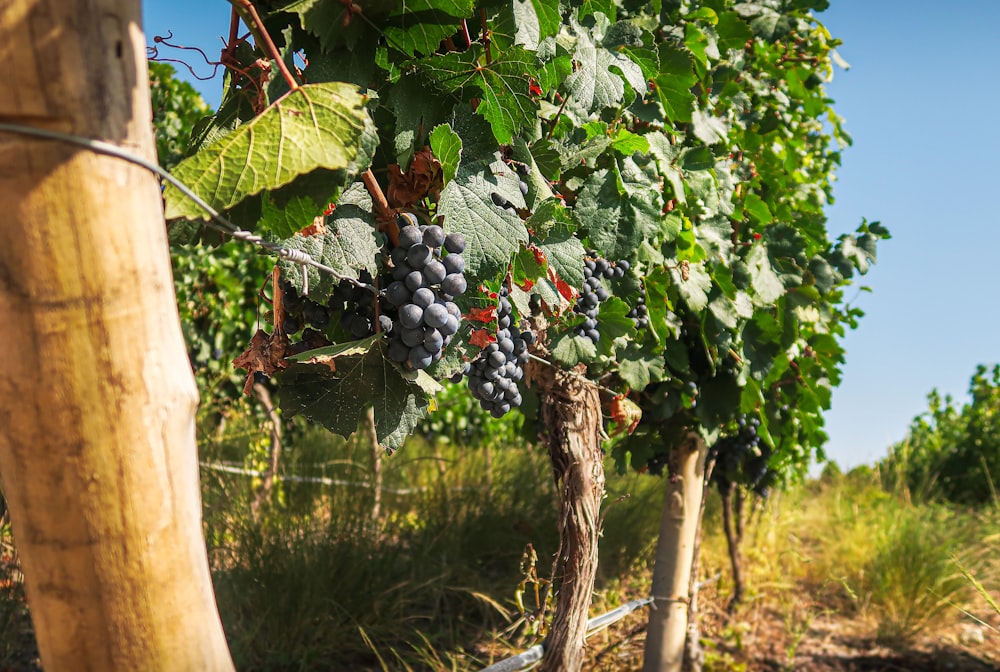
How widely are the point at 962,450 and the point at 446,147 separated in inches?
378

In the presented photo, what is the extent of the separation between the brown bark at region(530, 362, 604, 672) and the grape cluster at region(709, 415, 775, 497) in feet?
4.61

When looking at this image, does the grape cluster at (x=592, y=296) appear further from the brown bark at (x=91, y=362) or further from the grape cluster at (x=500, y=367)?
the brown bark at (x=91, y=362)

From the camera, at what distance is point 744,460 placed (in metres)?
4.21

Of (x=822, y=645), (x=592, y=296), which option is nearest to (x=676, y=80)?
(x=592, y=296)

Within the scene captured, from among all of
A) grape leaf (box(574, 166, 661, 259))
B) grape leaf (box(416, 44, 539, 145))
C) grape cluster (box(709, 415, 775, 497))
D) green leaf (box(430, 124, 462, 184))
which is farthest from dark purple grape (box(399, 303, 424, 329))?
grape cluster (box(709, 415, 775, 497))

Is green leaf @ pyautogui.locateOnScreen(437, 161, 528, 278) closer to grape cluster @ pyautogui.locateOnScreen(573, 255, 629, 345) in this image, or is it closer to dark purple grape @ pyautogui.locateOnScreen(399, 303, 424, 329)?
dark purple grape @ pyautogui.locateOnScreen(399, 303, 424, 329)

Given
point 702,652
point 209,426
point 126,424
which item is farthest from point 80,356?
point 209,426

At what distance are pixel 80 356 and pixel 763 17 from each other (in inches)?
115

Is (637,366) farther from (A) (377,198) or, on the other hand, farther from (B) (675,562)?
(B) (675,562)

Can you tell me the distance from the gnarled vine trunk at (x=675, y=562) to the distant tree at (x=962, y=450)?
610 centimetres

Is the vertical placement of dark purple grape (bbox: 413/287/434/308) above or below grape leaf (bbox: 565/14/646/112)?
below

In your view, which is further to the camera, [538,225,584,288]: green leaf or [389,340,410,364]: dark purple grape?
[538,225,584,288]: green leaf

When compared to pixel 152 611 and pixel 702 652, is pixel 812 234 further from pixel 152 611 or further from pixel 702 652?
pixel 152 611

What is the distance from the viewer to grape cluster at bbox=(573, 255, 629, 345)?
1.87 meters
